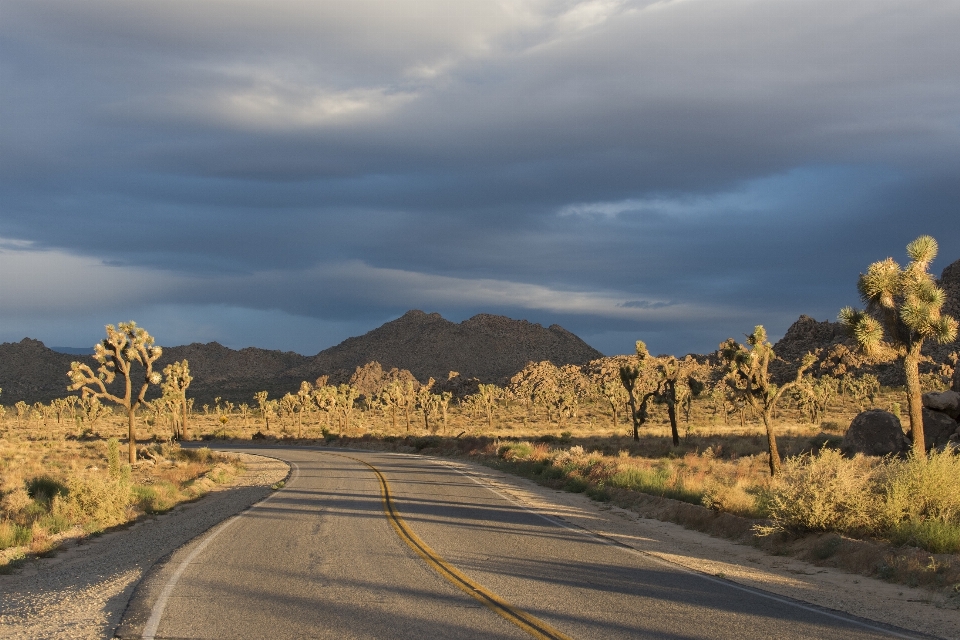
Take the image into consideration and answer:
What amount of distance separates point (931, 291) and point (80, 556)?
798 inches

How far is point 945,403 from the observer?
94.0ft

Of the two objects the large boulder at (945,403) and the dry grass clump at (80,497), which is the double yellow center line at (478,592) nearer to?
the dry grass clump at (80,497)

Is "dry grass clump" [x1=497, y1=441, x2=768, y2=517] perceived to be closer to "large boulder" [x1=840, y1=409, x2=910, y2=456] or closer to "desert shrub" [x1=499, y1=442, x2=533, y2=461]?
"desert shrub" [x1=499, y1=442, x2=533, y2=461]

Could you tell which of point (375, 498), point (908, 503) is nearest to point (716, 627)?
point (908, 503)

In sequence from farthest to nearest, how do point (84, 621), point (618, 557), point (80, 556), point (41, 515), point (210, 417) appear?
point (210, 417) < point (41, 515) < point (80, 556) < point (618, 557) < point (84, 621)

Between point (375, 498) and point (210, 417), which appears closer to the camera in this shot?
point (375, 498)

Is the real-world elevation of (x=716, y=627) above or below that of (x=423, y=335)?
below

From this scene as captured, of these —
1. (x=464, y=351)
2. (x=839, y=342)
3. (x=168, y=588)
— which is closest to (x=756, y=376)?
(x=168, y=588)

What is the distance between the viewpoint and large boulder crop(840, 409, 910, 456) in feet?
94.2

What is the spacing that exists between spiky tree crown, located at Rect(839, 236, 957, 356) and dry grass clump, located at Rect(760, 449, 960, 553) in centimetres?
700

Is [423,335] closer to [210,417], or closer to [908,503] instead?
[210,417]

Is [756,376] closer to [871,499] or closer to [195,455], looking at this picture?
[871,499]

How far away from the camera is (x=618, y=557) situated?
11422mm

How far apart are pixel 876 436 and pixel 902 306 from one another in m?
12.6
